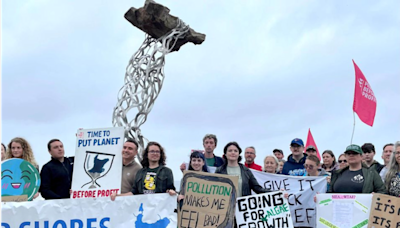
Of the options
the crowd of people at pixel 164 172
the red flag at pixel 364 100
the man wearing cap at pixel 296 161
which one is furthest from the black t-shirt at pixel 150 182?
the red flag at pixel 364 100

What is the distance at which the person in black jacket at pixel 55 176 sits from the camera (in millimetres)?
6031

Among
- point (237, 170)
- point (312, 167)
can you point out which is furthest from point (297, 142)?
point (237, 170)

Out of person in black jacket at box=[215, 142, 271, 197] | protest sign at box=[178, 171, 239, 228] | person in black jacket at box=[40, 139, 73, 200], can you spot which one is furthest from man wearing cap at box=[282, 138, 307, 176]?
person in black jacket at box=[40, 139, 73, 200]

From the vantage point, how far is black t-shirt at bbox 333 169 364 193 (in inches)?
235

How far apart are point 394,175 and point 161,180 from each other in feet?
8.72

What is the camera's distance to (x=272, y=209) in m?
6.25

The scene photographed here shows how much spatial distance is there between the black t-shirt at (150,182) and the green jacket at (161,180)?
1.2 inches

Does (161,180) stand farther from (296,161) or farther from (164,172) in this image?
(296,161)

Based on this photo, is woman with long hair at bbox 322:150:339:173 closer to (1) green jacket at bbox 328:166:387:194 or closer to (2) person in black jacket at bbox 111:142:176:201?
(1) green jacket at bbox 328:166:387:194

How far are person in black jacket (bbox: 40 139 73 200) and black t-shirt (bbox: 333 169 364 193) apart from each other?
10.8 ft

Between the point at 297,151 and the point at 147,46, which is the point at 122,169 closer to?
the point at 297,151

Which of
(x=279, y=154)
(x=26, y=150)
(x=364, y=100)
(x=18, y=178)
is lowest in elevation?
(x=18, y=178)

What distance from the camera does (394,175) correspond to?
5.83m

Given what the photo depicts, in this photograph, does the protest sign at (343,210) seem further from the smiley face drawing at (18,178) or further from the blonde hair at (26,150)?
the blonde hair at (26,150)
